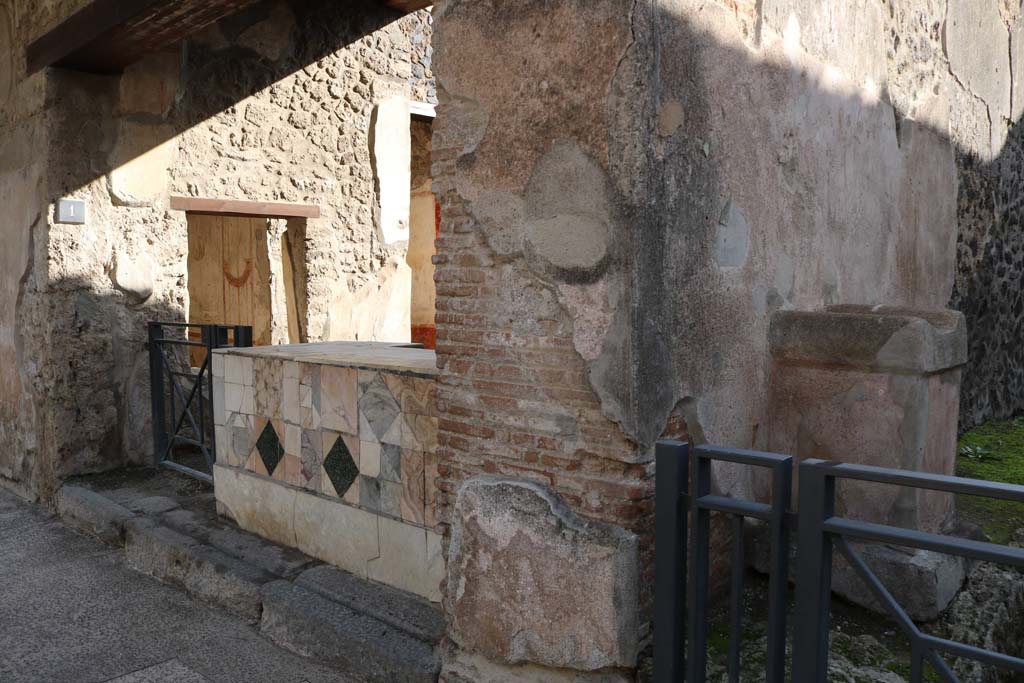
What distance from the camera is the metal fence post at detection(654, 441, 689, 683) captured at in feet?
6.30

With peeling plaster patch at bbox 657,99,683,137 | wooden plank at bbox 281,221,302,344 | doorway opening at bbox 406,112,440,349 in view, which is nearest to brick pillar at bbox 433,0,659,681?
peeling plaster patch at bbox 657,99,683,137

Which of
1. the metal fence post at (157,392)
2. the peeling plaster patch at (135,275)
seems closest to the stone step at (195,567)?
the metal fence post at (157,392)

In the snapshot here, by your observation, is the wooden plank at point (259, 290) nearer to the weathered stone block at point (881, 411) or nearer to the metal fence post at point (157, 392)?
the metal fence post at point (157, 392)

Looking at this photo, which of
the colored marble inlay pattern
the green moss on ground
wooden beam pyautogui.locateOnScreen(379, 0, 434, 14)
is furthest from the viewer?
wooden beam pyautogui.locateOnScreen(379, 0, 434, 14)

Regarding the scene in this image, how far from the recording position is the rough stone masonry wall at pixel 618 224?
2131 mm

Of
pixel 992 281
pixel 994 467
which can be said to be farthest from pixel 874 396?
pixel 992 281

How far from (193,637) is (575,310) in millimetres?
2040

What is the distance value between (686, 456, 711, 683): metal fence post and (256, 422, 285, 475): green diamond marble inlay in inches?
86.1

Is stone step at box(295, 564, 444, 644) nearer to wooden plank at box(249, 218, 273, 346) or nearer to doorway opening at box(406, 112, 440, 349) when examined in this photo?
wooden plank at box(249, 218, 273, 346)

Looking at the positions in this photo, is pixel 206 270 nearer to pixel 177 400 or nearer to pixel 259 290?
pixel 259 290

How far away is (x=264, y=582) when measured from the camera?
3.25 meters

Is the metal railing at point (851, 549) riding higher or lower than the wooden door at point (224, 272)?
lower

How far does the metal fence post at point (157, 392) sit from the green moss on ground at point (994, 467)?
411 cm

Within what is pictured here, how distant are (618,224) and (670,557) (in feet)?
2.73
